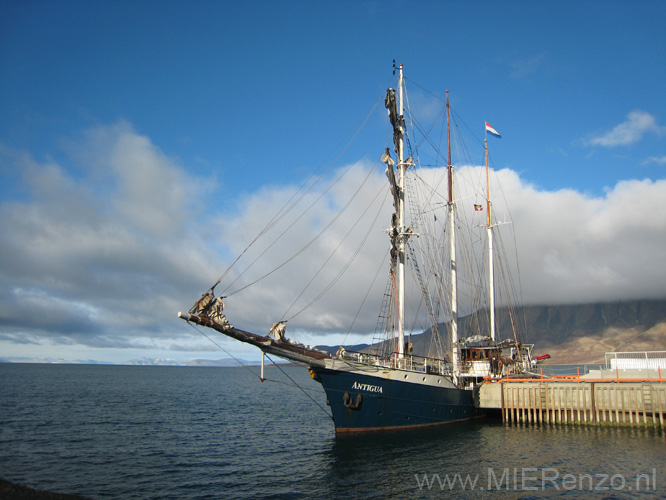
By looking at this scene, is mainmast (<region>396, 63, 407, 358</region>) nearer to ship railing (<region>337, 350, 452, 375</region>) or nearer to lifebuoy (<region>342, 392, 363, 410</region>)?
ship railing (<region>337, 350, 452, 375</region>)

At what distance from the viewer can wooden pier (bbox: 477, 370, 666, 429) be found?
3728 centimetres

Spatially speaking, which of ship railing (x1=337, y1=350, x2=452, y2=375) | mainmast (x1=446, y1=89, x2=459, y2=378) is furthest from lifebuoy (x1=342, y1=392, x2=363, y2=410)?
mainmast (x1=446, y1=89, x2=459, y2=378)

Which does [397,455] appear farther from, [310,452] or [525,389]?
[525,389]

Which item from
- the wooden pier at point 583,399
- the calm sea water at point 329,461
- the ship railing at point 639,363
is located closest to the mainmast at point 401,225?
the calm sea water at point 329,461

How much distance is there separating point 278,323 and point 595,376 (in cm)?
3216

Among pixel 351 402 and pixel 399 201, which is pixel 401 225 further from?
pixel 351 402

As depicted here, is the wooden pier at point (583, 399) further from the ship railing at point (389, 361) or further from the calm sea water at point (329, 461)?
the ship railing at point (389, 361)

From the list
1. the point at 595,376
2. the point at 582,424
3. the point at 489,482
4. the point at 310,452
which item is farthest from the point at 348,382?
the point at 595,376

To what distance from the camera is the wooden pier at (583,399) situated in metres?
37.3

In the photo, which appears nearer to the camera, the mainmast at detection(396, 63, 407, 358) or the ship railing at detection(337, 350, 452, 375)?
the ship railing at detection(337, 350, 452, 375)

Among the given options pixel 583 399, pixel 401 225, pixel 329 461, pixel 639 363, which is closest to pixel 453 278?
pixel 401 225

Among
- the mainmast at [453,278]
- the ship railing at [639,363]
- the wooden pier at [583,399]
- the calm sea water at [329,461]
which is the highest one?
the mainmast at [453,278]

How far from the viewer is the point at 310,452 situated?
30484 millimetres

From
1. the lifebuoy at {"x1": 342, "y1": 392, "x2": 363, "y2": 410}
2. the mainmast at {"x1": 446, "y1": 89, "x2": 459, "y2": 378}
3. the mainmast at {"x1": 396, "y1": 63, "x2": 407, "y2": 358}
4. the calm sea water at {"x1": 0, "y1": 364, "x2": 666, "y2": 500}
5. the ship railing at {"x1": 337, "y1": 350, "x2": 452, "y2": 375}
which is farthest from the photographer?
the mainmast at {"x1": 446, "y1": 89, "x2": 459, "y2": 378}
